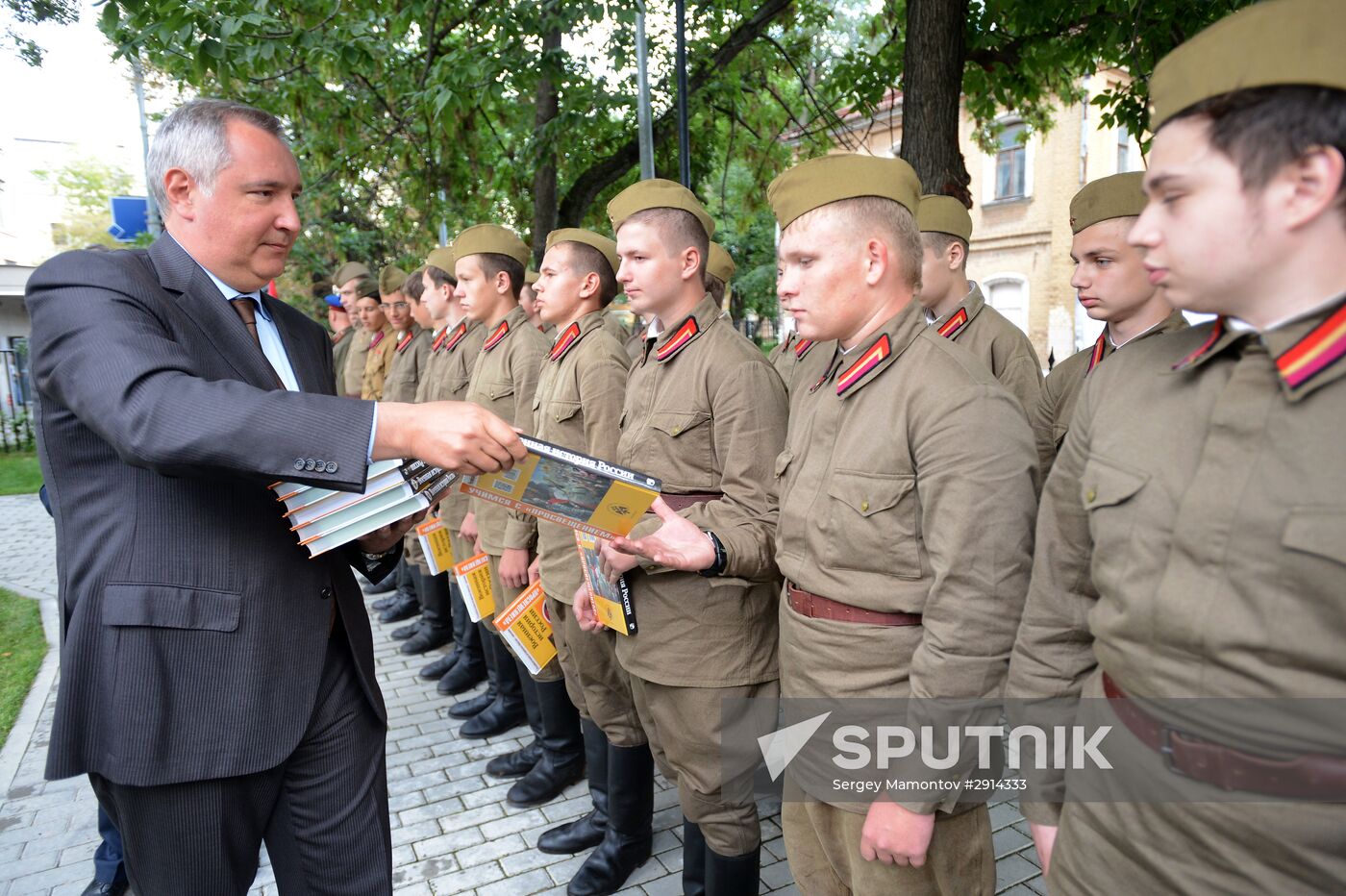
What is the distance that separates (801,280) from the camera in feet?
7.05

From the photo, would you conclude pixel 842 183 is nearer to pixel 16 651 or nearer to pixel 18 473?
pixel 16 651

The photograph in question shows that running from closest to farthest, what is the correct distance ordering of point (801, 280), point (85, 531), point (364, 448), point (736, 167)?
point (364, 448)
point (85, 531)
point (801, 280)
point (736, 167)

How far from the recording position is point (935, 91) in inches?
198

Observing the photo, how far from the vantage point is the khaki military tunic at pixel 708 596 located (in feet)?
8.59

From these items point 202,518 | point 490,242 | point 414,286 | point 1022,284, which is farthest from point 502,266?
point 1022,284

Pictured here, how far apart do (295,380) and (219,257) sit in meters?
0.37

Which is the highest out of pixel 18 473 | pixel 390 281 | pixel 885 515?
pixel 390 281

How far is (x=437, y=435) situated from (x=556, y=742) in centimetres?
280

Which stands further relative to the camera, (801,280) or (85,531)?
(801,280)

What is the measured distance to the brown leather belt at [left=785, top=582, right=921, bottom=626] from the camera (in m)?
1.95

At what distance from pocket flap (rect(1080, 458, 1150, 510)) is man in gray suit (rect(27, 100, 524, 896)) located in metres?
1.07

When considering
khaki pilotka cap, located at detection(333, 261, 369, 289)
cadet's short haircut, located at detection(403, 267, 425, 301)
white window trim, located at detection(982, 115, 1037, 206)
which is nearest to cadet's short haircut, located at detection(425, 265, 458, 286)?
cadet's short haircut, located at detection(403, 267, 425, 301)

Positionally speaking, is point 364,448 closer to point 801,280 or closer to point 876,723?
point 801,280

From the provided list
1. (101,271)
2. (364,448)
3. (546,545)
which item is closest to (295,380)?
(101,271)
